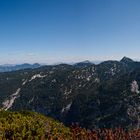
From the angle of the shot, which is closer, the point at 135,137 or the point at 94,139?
the point at 94,139

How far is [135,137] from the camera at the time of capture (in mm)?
163500

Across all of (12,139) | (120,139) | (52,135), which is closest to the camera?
(12,139)

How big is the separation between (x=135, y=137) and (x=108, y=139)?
2243 centimetres

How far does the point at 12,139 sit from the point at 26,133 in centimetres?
1069

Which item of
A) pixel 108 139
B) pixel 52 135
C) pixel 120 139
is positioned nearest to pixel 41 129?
pixel 52 135

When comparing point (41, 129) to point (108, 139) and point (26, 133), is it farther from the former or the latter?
point (108, 139)

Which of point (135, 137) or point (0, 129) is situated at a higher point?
point (0, 129)

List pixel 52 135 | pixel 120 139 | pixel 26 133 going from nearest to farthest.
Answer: pixel 26 133, pixel 52 135, pixel 120 139

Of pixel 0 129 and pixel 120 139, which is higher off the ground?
pixel 0 129

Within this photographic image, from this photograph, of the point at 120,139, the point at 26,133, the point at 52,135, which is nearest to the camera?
the point at 26,133

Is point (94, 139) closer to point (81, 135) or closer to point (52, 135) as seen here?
point (81, 135)

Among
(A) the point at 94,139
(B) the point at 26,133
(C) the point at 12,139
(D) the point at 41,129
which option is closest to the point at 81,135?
(A) the point at 94,139

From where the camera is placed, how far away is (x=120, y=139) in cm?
16075

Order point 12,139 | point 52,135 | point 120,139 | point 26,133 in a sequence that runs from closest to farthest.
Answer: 1. point 12,139
2. point 26,133
3. point 52,135
4. point 120,139
